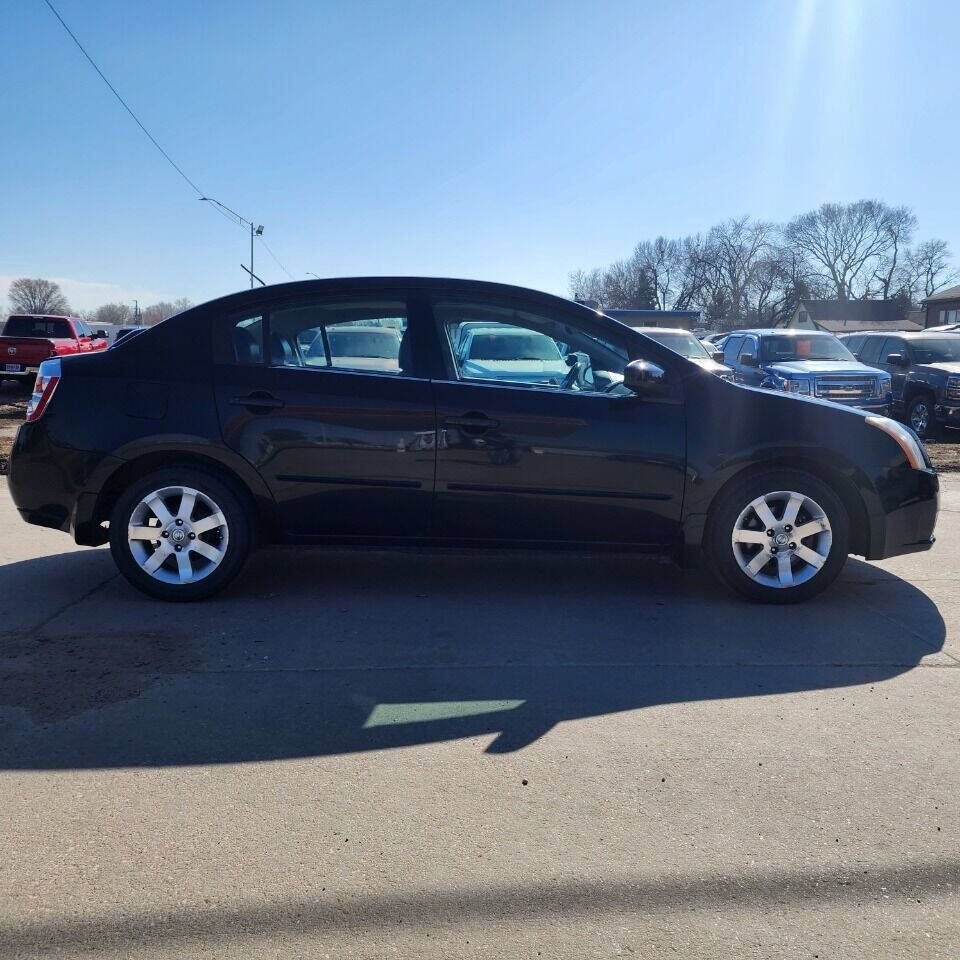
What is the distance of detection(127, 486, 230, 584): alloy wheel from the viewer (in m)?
5.11

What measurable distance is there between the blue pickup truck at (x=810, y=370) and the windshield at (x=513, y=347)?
10.5 m

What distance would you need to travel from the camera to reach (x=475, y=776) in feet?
10.7

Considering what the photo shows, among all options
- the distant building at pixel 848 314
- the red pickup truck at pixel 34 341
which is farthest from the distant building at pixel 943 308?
the red pickup truck at pixel 34 341

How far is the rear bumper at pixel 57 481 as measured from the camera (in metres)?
5.12

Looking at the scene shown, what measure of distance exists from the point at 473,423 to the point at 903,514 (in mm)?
2461

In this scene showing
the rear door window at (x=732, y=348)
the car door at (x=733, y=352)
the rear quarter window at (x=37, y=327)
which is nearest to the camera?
the car door at (x=733, y=352)

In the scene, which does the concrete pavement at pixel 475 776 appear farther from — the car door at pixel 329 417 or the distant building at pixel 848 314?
the distant building at pixel 848 314

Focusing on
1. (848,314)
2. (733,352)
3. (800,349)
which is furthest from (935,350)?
(848,314)

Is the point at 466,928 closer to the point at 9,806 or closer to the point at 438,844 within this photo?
the point at 438,844

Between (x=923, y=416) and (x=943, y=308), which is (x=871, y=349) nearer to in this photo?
(x=923, y=416)

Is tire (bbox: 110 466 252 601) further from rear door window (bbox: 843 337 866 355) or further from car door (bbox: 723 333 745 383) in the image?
rear door window (bbox: 843 337 866 355)

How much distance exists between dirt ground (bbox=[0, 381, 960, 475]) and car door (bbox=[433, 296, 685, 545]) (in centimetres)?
690

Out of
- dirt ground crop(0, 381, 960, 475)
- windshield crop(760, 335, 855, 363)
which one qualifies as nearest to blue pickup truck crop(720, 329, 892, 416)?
windshield crop(760, 335, 855, 363)

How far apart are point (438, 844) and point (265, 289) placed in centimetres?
340
